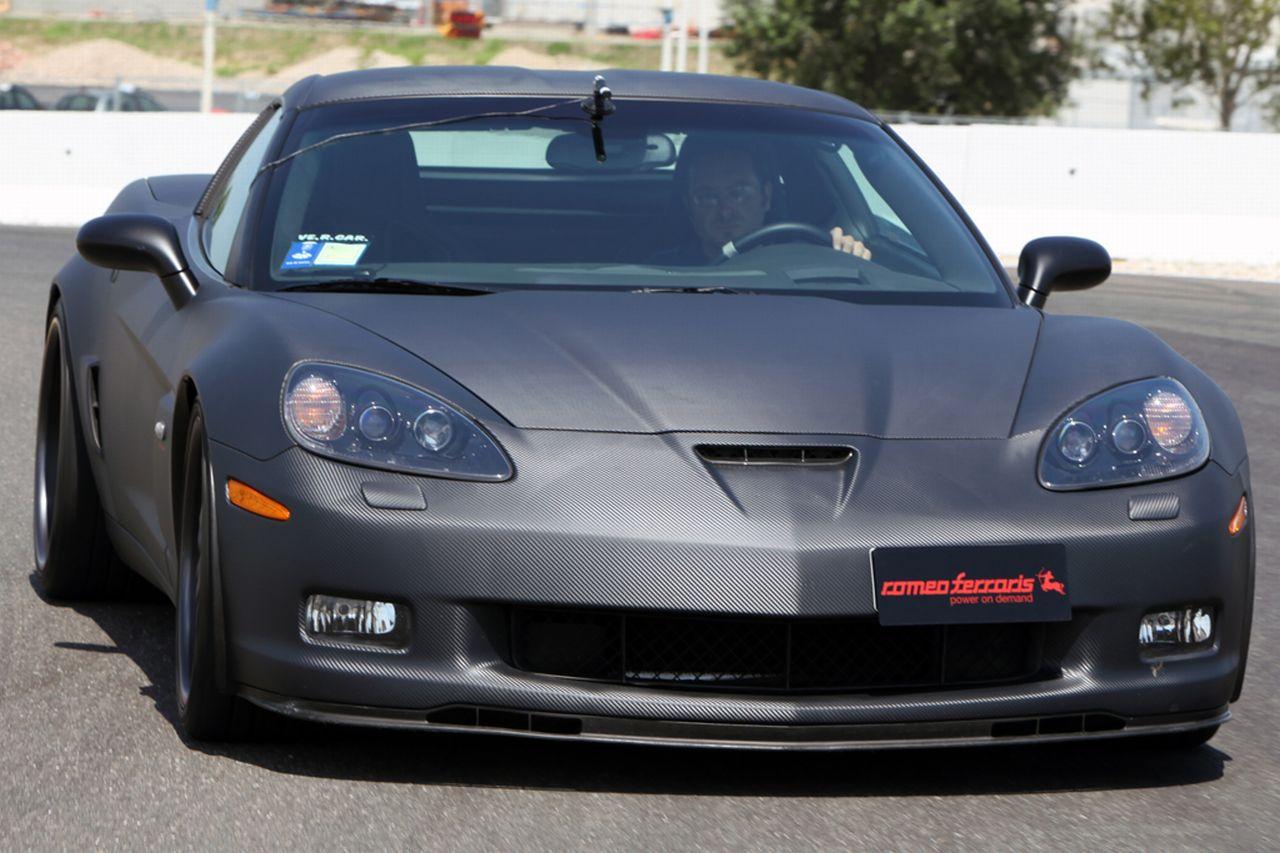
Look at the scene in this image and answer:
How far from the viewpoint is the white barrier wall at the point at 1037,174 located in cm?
2228

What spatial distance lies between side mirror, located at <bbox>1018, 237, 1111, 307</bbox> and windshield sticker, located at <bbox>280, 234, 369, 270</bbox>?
1.53 meters

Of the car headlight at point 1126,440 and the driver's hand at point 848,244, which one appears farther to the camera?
the driver's hand at point 848,244

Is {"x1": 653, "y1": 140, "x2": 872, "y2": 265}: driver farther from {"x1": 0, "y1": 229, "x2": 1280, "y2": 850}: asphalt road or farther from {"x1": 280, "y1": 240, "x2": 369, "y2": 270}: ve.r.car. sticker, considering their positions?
{"x1": 0, "y1": 229, "x2": 1280, "y2": 850}: asphalt road

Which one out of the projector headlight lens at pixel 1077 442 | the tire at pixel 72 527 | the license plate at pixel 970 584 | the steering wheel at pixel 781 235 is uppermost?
the steering wheel at pixel 781 235

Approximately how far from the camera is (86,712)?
450cm

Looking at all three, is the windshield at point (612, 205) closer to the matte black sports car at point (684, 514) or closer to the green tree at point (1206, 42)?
the matte black sports car at point (684, 514)

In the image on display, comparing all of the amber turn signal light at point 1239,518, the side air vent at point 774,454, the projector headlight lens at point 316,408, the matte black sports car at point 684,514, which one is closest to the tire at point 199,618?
the matte black sports car at point 684,514

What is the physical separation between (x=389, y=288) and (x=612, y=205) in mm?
722

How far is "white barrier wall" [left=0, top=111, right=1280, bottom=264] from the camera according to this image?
22281 millimetres

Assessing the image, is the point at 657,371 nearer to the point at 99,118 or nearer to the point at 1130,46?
the point at 99,118

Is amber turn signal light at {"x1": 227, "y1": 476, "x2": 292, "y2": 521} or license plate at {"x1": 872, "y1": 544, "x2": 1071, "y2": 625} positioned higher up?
amber turn signal light at {"x1": 227, "y1": 476, "x2": 292, "y2": 521}

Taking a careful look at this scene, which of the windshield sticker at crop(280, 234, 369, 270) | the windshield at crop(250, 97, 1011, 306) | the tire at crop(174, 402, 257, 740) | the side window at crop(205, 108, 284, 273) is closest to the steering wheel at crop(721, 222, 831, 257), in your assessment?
the windshield at crop(250, 97, 1011, 306)

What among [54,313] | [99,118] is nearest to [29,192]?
[99,118]

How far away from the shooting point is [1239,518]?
4098 mm
